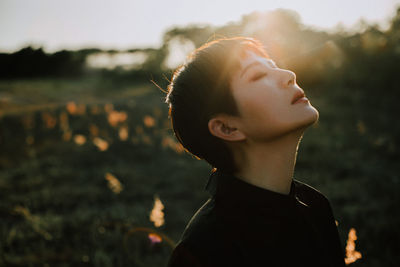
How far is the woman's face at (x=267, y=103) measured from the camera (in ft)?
3.93

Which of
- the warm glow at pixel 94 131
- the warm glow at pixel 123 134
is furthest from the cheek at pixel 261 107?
the warm glow at pixel 94 131

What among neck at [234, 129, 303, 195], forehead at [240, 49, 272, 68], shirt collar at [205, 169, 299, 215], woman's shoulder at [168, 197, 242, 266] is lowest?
woman's shoulder at [168, 197, 242, 266]

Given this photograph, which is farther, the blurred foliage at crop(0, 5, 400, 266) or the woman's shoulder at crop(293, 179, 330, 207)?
the blurred foliage at crop(0, 5, 400, 266)

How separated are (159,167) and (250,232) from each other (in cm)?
488

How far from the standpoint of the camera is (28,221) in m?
3.75

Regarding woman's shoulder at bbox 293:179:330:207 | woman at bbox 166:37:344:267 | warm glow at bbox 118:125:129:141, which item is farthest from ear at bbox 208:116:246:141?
warm glow at bbox 118:125:129:141

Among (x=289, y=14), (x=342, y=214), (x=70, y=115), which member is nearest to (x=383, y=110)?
(x=289, y=14)

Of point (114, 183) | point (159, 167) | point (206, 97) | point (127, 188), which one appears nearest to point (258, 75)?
point (206, 97)

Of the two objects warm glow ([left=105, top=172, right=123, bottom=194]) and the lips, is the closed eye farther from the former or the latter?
warm glow ([left=105, top=172, right=123, bottom=194])

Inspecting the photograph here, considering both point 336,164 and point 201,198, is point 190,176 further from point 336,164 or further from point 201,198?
point 336,164

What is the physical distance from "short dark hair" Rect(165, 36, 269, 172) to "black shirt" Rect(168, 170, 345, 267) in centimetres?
13

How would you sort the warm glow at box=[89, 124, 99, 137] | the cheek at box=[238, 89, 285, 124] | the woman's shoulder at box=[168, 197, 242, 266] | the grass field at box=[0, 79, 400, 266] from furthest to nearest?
the warm glow at box=[89, 124, 99, 137], the grass field at box=[0, 79, 400, 266], the cheek at box=[238, 89, 285, 124], the woman's shoulder at box=[168, 197, 242, 266]

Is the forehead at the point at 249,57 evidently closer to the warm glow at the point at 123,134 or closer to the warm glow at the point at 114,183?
the warm glow at the point at 114,183

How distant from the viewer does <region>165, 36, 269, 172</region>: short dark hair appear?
129cm
